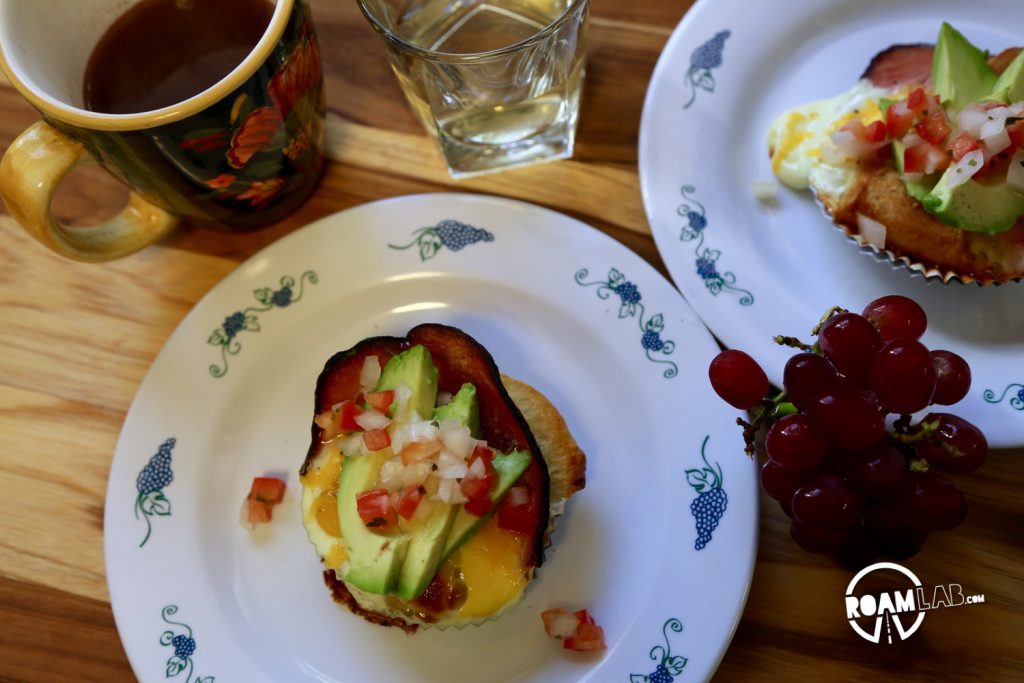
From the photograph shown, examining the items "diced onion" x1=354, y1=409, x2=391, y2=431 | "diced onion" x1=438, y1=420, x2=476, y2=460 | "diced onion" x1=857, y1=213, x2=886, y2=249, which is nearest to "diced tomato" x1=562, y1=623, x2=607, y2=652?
"diced onion" x1=438, y1=420, x2=476, y2=460

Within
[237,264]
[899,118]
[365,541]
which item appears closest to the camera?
[365,541]

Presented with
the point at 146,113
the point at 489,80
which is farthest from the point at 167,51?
the point at 489,80

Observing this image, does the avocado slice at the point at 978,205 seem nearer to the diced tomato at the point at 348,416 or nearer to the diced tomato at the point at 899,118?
the diced tomato at the point at 899,118

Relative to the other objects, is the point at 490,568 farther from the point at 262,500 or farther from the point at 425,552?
the point at 262,500

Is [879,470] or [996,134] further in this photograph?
[996,134]

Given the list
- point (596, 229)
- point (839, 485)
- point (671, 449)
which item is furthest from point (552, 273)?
point (839, 485)

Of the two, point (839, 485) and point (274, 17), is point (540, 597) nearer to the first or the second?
point (839, 485)

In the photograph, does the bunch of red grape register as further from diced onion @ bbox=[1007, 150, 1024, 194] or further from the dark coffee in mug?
the dark coffee in mug
